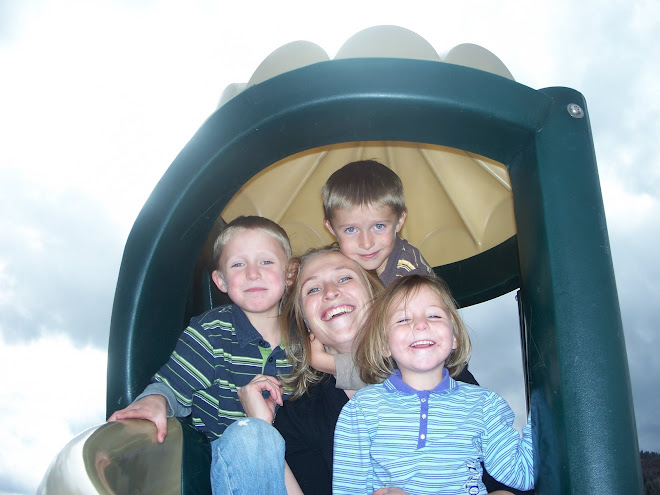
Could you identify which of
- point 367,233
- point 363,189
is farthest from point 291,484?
point 363,189

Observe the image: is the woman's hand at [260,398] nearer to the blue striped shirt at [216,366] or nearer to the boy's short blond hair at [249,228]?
the blue striped shirt at [216,366]

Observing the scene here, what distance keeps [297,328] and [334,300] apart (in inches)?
5.5

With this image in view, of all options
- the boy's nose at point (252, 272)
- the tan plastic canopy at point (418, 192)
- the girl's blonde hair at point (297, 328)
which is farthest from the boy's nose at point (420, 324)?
the tan plastic canopy at point (418, 192)

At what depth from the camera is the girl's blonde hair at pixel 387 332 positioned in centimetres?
121

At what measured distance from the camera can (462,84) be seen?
3.81 feet

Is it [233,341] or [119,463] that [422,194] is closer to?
[233,341]

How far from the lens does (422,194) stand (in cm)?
241

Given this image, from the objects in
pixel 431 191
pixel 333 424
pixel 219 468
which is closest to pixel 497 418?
pixel 333 424

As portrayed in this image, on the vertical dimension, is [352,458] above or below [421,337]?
below

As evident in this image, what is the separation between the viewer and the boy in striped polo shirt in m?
1.35

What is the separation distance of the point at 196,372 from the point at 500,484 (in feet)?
2.13

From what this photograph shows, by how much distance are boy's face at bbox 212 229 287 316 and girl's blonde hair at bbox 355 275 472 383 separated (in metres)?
0.30

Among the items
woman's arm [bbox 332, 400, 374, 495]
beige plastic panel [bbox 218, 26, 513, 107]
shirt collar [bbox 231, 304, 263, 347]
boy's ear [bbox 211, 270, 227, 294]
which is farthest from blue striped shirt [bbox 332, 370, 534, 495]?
beige plastic panel [bbox 218, 26, 513, 107]

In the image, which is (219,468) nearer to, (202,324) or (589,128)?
(202,324)
